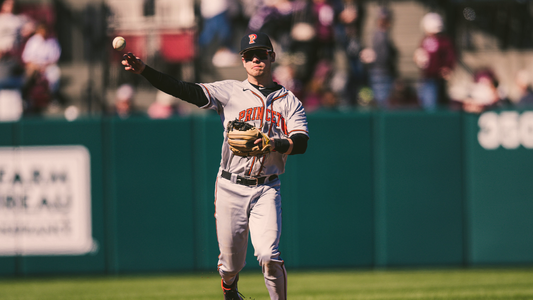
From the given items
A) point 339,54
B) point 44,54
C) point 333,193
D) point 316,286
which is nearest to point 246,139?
point 316,286

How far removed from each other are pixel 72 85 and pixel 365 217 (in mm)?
5609

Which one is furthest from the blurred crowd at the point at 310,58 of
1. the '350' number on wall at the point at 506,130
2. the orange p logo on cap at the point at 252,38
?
the orange p logo on cap at the point at 252,38

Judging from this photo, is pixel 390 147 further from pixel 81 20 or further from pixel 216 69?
pixel 81 20

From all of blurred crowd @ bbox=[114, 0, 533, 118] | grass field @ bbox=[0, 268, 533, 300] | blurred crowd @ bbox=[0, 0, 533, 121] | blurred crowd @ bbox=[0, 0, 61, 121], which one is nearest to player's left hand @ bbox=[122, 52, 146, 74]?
grass field @ bbox=[0, 268, 533, 300]

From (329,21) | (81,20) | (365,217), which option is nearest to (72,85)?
(81,20)

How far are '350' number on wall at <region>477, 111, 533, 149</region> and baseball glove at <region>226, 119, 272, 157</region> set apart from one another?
188 inches

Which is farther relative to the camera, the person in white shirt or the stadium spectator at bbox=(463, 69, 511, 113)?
the person in white shirt

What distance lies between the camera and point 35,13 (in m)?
11.1

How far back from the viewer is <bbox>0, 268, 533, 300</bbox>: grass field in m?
6.66

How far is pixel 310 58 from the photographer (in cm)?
1038

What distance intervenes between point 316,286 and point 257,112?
3.16 meters

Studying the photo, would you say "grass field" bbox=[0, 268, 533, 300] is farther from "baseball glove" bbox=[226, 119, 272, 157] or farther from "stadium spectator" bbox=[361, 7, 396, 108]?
"stadium spectator" bbox=[361, 7, 396, 108]

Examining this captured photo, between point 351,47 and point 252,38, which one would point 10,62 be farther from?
point 252,38

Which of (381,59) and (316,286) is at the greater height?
(381,59)
